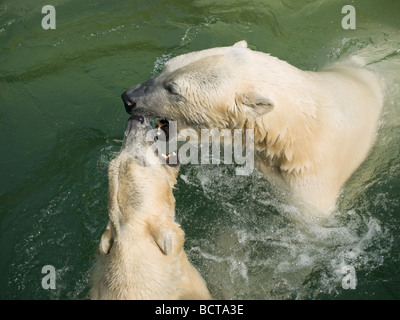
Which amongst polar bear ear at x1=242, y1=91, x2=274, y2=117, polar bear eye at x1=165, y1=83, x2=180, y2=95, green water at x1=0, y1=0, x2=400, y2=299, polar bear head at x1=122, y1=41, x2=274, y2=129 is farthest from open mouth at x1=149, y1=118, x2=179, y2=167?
green water at x1=0, y1=0, x2=400, y2=299

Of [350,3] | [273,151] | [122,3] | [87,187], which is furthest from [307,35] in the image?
[87,187]

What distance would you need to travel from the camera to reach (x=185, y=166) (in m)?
5.45

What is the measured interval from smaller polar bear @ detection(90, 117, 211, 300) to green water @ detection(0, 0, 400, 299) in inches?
31.7

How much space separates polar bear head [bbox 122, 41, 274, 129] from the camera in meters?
3.84

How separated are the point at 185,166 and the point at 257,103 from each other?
1895 mm

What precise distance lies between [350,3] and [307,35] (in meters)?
0.93

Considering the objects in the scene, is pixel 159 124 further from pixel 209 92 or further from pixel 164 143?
pixel 209 92

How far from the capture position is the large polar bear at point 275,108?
152 inches

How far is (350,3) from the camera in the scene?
7082 mm

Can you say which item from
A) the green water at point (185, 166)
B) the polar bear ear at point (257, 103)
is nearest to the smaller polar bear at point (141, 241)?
the green water at point (185, 166)

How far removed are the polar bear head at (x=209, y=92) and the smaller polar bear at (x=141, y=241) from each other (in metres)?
0.53

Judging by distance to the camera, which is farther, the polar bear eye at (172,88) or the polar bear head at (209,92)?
the polar bear eye at (172,88)

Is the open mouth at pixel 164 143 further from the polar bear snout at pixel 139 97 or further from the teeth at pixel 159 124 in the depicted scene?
the polar bear snout at pixel 139 97
